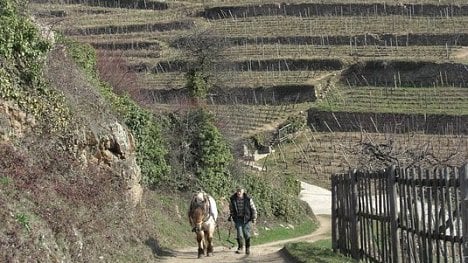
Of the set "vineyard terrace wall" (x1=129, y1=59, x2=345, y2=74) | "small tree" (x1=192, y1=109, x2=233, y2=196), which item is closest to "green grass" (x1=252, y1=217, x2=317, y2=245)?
"small tree" (x1=192, y1=109, x2=233, y2=196)

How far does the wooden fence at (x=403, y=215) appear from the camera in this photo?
10.2m

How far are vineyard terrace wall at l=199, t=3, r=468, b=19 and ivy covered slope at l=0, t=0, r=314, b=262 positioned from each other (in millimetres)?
59719

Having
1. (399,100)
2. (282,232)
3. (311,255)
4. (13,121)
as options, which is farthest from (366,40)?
(13,121)

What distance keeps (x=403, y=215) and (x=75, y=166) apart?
6.90 metres

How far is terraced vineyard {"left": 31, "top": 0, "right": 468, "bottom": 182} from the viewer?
182 ft

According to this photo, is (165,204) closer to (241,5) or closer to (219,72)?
(219,72)

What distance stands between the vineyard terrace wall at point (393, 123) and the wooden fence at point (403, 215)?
37853 millimetres

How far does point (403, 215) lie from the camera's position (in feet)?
40.1

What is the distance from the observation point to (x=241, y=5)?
88.0 m

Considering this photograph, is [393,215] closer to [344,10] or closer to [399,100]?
[399,100]

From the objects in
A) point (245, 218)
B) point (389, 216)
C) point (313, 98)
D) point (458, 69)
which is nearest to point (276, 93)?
point (313, 98)

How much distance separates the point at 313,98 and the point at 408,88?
808cm

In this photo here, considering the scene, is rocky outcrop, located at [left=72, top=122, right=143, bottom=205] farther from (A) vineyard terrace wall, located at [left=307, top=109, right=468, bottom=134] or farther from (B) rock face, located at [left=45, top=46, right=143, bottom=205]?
(A) vineyard terrace wall, located at [left=307, top=109, right=468, bottom=134]

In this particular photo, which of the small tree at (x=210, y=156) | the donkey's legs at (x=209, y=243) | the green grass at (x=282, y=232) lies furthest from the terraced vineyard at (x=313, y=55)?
the donkey's legs at (x=209, y=243)
